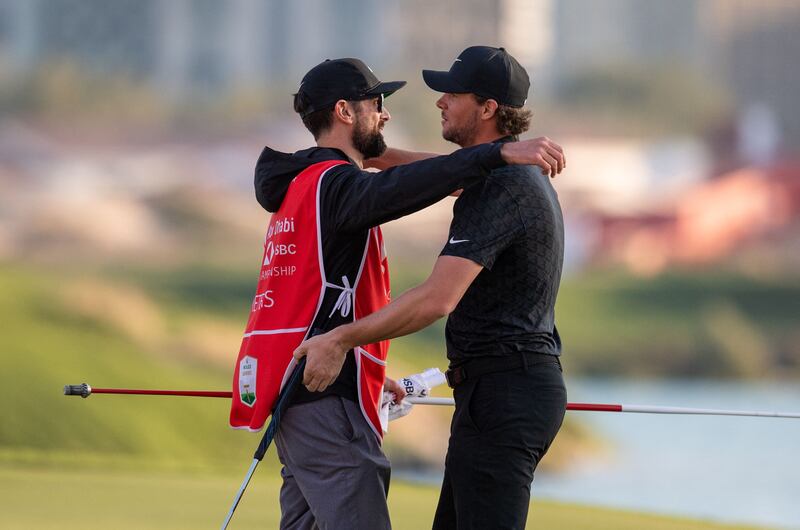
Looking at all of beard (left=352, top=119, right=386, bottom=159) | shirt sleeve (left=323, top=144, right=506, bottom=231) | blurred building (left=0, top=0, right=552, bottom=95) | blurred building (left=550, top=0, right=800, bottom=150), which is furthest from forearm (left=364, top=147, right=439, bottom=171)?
blurred building (left=550, top=0, right=800, bottom=150)

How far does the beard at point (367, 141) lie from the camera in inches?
146

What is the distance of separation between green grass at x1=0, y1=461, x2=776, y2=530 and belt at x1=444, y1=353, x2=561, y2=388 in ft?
7.62

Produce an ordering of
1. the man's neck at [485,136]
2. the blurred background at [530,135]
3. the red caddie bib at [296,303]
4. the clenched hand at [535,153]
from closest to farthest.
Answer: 1. the clenched hand at [535,153]
2. the red caddie bib at [296,303]
3. the man's neck at [485,136]
4. the blurred background at [530,135]

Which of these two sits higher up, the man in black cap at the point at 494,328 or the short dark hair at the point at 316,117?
the short dark hair at the point at 316,117

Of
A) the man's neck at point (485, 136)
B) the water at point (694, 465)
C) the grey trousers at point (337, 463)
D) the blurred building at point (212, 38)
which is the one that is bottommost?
the water at point (694, 465)

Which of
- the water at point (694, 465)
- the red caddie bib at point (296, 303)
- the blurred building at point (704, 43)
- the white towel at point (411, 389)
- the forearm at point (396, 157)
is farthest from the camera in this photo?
the blurred building at point (704, 43)

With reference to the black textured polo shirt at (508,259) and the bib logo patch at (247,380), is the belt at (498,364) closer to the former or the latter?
the black textured polo shirt at (508,259)

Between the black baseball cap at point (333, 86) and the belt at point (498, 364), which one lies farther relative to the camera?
the black baseball cap at point (333, 86)

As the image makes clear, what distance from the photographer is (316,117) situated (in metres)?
3.72

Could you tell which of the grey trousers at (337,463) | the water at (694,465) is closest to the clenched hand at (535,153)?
the grey trousers at (337,463)

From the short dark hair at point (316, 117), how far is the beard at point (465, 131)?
0.96ft

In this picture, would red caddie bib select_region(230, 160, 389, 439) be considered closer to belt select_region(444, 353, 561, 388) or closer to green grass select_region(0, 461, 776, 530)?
belt select_region(444, 353, 561, 388)

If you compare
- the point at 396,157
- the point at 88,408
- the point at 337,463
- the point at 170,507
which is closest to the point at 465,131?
the point at 396,157

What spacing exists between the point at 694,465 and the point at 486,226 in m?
19.9
